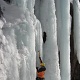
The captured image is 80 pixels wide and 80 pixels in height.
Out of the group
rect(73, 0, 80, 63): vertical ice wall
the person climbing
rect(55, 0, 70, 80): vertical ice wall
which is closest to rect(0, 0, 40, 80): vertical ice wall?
the person climbing

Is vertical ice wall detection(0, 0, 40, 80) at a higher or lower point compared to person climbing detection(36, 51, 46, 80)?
higher

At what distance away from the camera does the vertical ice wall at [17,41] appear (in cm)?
→ 525

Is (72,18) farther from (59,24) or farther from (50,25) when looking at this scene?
(50,25)

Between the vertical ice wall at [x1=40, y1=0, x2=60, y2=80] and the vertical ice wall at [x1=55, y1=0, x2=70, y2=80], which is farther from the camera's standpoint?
the vertical ice wall at [x1=55, y1=0, x2=70, y2=80]

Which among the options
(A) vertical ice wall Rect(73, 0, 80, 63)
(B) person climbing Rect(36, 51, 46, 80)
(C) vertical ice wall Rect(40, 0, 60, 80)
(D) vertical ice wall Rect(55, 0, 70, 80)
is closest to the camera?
(B) person climbing Rect(36, 51, 46, 80)

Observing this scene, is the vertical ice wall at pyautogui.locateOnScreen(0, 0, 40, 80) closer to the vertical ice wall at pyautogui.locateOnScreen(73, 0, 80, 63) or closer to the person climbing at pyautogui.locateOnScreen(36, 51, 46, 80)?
the person climbing at pyautogui.locateOnScreen(36, 51, 46, 80)

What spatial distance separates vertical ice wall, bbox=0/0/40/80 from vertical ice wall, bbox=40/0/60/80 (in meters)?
0.93

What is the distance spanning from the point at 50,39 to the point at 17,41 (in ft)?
5.72

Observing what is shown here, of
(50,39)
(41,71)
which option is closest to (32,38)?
(41,71)

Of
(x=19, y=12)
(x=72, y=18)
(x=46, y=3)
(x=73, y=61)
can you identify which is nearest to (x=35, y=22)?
(x=19, y=12)

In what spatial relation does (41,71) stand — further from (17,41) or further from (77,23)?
(77,23)

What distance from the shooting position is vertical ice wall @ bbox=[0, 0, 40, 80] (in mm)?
5246

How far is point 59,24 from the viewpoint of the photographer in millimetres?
7867

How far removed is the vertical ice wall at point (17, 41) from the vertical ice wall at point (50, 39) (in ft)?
3.06
